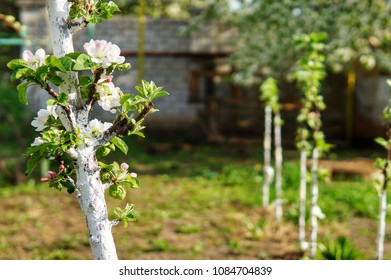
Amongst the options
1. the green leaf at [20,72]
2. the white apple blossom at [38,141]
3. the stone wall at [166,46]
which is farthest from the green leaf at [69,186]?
the stone wall at [166,46]

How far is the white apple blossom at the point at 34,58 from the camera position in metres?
2.08

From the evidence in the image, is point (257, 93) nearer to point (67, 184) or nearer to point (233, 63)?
point (233, 63)

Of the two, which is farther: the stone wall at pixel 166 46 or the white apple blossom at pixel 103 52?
the stone wall at pixel 166 46

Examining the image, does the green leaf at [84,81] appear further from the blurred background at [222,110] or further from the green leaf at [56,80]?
the blurred background at [222,110]

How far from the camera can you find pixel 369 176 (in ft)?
27.4

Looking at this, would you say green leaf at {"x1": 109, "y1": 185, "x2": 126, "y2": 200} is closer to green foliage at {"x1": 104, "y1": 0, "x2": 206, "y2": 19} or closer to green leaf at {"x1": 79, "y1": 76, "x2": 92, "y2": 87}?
green leaf at {"x1": 79, "y1": 76, "x2": 92, "y2": 87}

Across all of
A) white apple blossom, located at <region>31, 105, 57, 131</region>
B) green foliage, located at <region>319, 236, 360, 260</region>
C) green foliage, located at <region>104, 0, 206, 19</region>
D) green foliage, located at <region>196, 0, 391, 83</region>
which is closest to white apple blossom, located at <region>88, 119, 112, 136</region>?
white apple blossom, located at <region>31, 105, 57, 131</region>

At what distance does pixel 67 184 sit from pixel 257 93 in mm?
11469

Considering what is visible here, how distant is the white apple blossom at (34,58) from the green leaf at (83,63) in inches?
5.3

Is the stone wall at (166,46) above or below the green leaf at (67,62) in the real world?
below

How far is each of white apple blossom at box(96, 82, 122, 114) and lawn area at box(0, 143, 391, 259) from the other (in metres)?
3.03

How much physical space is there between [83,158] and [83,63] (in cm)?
36
